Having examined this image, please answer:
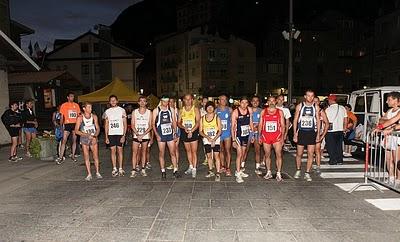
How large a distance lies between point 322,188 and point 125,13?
452 feet

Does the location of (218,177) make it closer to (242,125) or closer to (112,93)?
(242,125)

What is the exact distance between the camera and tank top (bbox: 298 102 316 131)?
8.80 metres

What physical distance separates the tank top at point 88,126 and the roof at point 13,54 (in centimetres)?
528

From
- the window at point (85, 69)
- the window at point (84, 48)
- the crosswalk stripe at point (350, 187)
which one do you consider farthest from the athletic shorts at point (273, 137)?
the window at point (84, 48)

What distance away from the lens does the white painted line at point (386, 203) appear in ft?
22.0

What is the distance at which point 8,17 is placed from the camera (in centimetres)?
1767

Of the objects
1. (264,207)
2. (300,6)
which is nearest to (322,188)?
(264,207)

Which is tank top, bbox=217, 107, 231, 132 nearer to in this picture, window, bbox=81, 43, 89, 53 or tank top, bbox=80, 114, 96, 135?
tank top, bbox=80, 114, 96, 135

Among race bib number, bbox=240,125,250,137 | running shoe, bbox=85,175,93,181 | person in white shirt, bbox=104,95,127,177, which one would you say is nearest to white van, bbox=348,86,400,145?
race bib number, bbox=240,125,250,137

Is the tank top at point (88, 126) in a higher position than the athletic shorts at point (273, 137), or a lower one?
higher

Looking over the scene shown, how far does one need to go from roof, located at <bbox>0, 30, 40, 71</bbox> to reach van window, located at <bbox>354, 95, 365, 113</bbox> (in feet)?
37.2

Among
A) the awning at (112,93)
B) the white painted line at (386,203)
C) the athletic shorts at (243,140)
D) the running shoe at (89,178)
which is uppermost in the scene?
the awning at (112,93)

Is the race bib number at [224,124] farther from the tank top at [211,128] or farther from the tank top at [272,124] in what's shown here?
the tank top at [272,124]

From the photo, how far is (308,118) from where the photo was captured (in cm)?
881
